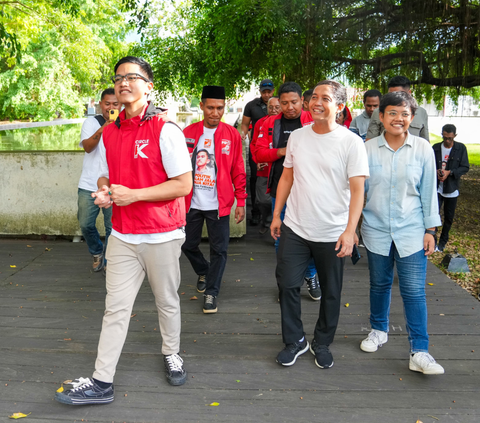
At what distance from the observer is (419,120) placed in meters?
5.07

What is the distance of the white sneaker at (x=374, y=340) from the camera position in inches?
150

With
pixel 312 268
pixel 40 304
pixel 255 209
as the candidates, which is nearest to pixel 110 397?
pixel 40 304

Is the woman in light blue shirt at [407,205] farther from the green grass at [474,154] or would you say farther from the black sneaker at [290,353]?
the green grass at [474,154]

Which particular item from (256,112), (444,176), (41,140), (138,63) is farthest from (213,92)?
(41,140)

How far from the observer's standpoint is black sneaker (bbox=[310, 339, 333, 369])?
355cm

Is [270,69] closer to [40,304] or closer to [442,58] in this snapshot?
[442,58]

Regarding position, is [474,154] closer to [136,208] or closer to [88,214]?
[88,214]

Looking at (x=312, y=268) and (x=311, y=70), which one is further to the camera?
(x=311, y=70)

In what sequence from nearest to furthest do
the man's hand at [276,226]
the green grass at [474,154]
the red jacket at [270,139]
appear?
the man's hand at [276,226] → the red jacket at [270,139] → the green grass at [474,154]

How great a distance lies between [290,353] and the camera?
3611mm

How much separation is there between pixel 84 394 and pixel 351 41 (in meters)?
8.18

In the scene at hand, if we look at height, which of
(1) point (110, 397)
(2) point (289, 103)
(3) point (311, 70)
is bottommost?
(1) point (110, 397)

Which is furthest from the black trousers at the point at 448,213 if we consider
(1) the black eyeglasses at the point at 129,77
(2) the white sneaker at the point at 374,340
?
(1) the black eyeglasses at the point at 129,77

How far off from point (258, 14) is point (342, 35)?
1659 mm
